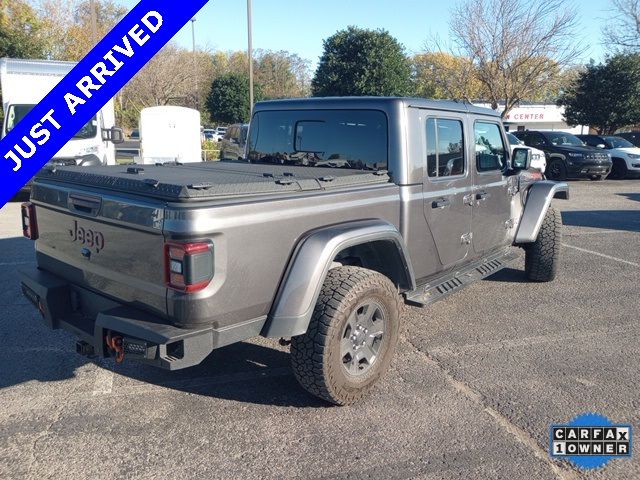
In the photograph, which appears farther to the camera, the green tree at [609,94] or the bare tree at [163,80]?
the bare tree at [163,80]

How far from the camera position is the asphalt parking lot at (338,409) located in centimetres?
282

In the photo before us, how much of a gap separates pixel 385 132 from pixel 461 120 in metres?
0.97

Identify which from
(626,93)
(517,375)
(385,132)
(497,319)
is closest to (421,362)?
(517,375)

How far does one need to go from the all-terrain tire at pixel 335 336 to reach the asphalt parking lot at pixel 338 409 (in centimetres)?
19

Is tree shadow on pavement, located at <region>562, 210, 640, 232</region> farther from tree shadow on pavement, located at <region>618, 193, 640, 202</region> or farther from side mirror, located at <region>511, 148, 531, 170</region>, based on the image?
side mirror, located at <region>511, 148, 531, 170</region>

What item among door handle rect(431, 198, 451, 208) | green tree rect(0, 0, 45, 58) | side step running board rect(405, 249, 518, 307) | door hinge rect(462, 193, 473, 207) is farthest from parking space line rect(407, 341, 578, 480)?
Result: green tree rect(0, 0, 45, 58)

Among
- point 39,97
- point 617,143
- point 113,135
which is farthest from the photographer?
point 617,143

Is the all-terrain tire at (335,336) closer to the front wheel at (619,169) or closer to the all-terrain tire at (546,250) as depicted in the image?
the all-terrain tire at (546,250)

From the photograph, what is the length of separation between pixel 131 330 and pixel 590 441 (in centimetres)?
264

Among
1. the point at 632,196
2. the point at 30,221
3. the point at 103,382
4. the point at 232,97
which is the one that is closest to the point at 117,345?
the point at 103,382

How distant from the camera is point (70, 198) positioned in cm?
321

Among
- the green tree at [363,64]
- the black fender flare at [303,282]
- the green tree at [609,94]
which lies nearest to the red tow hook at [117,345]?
the black fender flare at [303,282]

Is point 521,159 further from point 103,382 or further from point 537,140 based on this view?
point 537,140

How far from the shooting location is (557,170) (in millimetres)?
17594
